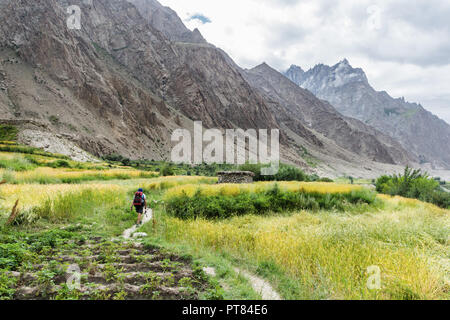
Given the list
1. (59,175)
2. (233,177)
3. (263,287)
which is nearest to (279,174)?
(233,177)

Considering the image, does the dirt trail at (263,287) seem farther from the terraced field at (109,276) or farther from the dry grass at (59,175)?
the dry grass at (59,175)

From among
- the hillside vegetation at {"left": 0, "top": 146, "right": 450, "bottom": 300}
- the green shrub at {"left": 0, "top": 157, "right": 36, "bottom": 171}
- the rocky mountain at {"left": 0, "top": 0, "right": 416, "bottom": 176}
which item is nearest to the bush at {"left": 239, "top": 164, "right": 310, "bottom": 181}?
the hillside vegetation at {"left": 0, "top": 146, "right": 450, "bottom": 300}

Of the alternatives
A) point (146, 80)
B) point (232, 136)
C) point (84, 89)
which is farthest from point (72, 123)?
point (232, 136)

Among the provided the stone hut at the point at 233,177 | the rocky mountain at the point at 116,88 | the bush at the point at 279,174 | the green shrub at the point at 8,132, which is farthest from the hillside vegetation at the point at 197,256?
the rocky mountain at the point at 116,88

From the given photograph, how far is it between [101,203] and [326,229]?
10.6 m

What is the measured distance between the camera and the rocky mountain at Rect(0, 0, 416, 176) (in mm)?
61906

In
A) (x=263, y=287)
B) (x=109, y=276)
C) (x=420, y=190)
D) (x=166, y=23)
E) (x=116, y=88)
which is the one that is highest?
Answer: (x=166, y=23)

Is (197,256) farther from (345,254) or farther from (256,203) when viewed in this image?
(256,203)

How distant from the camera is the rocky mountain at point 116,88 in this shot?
2437 inches

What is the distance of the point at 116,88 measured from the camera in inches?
3339

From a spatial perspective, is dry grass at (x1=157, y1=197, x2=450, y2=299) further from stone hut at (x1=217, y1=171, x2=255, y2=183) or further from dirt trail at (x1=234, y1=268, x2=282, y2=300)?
stone hut at (x1=217, y1=171, x2=255, y2=183)

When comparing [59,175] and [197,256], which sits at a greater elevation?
[59,175]
